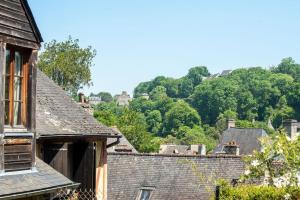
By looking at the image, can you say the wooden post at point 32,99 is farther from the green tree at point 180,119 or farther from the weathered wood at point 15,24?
the green tree at point 180,119

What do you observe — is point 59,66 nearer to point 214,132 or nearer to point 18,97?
point 18,97

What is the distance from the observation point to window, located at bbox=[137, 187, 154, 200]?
77.7ft

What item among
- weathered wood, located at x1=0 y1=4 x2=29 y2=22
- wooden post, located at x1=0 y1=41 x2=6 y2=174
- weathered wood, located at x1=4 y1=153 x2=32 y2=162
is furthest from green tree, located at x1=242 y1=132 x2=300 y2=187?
wooden post, located at x1=0 y1=41 x2=6 y2=174

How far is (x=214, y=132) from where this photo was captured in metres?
150

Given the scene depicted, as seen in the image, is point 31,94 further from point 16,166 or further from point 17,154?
point 16,166

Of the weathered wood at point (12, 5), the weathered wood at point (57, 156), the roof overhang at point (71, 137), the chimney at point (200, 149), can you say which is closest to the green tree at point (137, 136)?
the chimney at point (200, 149)

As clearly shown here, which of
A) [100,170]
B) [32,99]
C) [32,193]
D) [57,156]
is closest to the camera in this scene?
[32,193]

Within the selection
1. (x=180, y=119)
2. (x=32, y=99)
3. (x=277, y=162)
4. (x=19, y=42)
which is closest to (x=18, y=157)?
(x=32, y=99)

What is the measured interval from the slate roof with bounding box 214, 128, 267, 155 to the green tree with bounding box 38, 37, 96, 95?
17.1m

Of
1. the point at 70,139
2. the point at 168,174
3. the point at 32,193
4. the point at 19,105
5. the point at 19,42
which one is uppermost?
the point at 19,42

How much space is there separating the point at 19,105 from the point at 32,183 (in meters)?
1.53

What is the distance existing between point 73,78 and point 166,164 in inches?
1433

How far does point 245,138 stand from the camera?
66188 millimetres

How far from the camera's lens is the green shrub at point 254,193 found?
18.4 m
